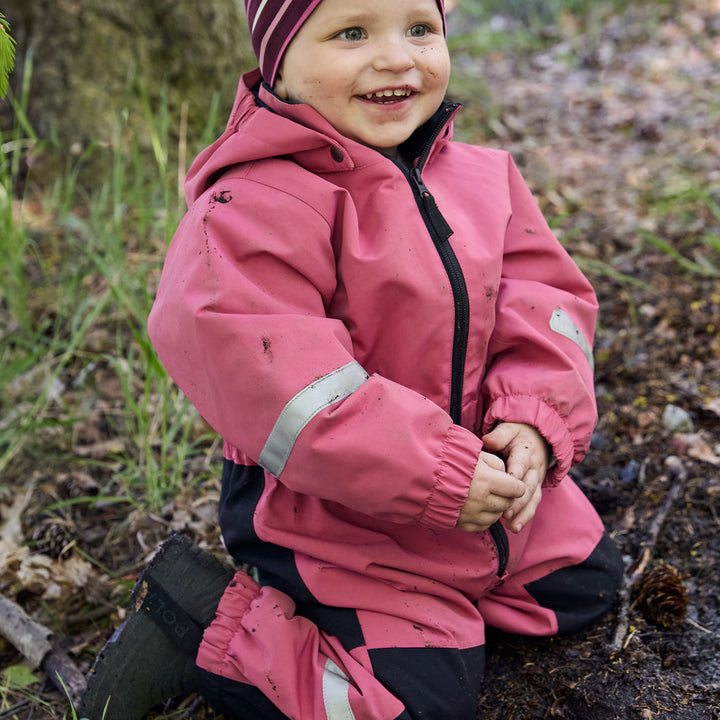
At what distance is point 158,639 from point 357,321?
979 millimetres

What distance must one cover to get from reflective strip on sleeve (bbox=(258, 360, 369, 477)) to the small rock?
1516 mm

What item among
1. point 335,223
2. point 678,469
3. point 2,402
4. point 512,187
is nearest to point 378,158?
point 335,223

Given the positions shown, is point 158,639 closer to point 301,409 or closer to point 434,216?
point 301,409

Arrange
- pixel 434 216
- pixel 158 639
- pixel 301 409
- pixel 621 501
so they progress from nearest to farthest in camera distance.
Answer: pixel 301 409 < pixel 434 216 < pixel 158 639 < pixel 621 501

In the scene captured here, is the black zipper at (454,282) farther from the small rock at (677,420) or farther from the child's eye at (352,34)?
the small rock at (677,420)

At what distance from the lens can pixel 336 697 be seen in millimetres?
1718

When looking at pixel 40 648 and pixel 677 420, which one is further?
pixel 677 420

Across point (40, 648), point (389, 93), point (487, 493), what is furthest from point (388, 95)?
point (40, 648)

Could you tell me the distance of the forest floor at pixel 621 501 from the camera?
1.87 metres

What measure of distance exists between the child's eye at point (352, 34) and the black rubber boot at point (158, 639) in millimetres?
1348

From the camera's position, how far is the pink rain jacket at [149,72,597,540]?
1587mm

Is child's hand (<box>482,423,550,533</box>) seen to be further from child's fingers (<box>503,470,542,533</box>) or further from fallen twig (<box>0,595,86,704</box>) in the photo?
fallen twig (<box>0,595,86,704</box>)

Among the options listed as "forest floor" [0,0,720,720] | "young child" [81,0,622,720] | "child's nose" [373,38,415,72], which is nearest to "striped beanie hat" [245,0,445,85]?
"young child" [81,0,622,720]

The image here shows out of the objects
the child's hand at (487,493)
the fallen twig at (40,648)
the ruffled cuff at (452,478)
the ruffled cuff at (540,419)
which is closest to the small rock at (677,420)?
the ruffled cuff at (540,419)
